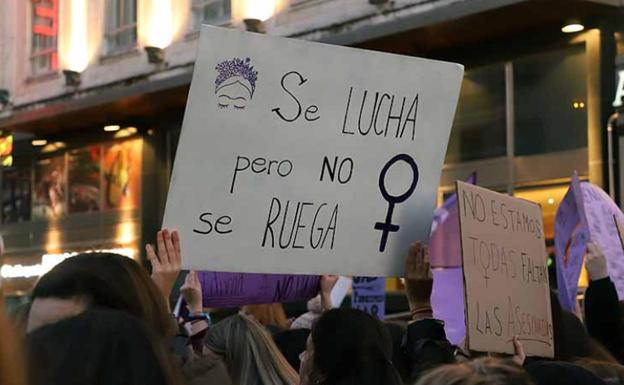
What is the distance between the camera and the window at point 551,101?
15.1 metres

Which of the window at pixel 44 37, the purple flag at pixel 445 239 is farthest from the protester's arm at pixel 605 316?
the window at pixel 44 37

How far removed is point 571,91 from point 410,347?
10883mm

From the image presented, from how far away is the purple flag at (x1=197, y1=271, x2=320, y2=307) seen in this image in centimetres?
656

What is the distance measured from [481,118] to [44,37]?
11305 mm

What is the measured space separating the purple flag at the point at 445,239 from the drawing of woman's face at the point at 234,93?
3748 mm

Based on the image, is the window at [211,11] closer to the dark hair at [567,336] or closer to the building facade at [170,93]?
the building facade at [170,93]

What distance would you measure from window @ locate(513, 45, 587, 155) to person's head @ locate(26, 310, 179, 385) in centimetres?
1285

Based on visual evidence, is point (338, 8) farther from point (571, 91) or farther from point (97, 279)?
point (97, 279)

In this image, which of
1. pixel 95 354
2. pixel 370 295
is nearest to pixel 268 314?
pixel 370 295

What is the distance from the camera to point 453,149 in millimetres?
16828

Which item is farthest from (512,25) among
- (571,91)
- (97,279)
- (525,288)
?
(97,279)

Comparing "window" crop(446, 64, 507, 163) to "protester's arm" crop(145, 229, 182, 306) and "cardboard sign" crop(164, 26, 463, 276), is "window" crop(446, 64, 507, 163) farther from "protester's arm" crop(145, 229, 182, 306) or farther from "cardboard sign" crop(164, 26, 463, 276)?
"protester's arm" crop(145, 229, 182, 306)

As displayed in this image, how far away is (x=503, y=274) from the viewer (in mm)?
4977

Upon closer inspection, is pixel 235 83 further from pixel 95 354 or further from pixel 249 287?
pixel 95 354
